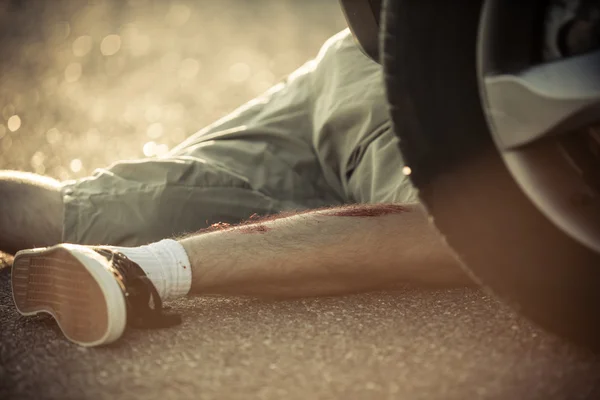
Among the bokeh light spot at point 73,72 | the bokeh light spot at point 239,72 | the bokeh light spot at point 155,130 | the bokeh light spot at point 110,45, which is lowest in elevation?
the bokeh light spot at point 155,130

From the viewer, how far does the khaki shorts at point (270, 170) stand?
202 cm

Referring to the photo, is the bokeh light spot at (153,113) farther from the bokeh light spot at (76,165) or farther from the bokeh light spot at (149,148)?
the bokeh light spot at (76,165)

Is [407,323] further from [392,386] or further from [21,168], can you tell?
[21,168]

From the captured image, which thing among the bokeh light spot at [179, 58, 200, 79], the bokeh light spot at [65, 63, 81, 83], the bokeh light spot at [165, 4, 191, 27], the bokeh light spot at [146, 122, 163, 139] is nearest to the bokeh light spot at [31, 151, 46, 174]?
the bokeh light spot at [146, 122, 163, 139]

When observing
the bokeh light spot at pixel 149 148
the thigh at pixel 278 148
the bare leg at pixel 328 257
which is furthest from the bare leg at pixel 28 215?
the bokeh light spot at pixel 149 148

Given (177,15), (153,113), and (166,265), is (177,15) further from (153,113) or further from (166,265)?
(166,265)

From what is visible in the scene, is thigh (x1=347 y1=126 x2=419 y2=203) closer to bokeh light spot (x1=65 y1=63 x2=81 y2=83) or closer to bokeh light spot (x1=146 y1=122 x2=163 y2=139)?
bokeh light spot (x1=146 y1=122 x2=163 y2=139)

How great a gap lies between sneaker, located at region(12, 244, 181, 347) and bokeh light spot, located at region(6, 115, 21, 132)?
3025 millimetres

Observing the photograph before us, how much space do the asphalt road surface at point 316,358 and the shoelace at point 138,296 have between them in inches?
0.9

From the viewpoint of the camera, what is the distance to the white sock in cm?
148

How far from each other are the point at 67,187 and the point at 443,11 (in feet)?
4.52

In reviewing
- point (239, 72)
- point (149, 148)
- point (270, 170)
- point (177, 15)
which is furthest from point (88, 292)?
point (177, 15)

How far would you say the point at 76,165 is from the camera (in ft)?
11.9

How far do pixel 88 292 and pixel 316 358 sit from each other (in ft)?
1.41
